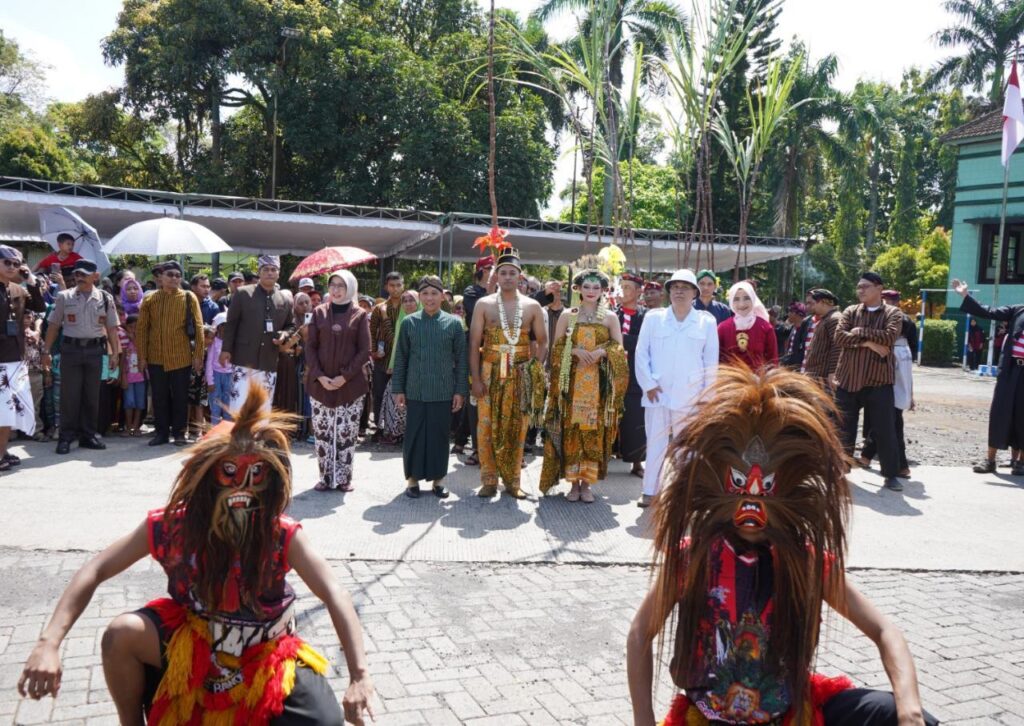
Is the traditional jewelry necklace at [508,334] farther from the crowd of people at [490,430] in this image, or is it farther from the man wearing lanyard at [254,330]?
the man wearing lanyard at [254,330]

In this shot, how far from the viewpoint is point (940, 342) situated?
25.1 m

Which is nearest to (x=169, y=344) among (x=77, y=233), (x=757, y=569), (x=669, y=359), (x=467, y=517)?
(x=77, y=233)

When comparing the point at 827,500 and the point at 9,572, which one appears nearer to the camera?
the point at 827,500

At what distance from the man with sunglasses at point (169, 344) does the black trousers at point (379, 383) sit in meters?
1.95

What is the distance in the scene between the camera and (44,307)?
25.4 feet

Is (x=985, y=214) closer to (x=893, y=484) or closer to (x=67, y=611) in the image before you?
(x=893, y=484)

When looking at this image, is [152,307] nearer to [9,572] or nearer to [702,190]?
[9,572]

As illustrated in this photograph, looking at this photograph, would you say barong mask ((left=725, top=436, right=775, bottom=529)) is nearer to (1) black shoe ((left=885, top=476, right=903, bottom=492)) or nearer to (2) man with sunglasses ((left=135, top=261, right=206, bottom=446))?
(1) black shoe ((left=885, top=476, right=903, bottom=492))

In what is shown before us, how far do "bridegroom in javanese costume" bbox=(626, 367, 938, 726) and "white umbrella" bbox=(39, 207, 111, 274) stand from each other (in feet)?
29.6

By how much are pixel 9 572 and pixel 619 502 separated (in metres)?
4.30

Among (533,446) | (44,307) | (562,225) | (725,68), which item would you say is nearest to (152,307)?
(44,307)

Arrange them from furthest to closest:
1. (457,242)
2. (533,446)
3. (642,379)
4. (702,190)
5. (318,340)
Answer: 1. (457,242)
2. (702,190)
3. (533,446)
4. (318,340)
5. (642,379)

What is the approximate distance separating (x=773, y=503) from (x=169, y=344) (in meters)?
7.64

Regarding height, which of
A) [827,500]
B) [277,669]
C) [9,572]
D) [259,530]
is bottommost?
[9,572]
